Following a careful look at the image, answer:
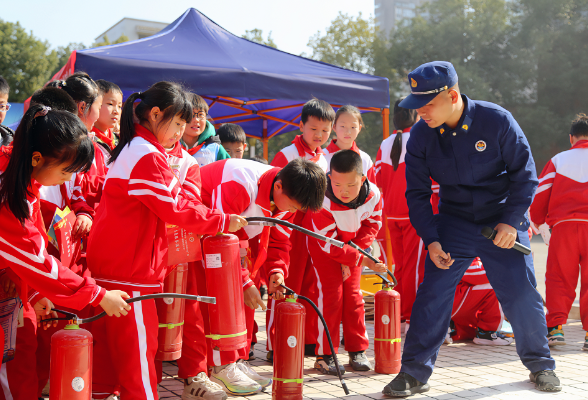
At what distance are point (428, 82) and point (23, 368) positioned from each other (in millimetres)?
2675

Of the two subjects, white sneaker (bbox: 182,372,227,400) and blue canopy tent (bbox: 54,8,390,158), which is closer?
white sneaker (bbox: 182,372,227,400)

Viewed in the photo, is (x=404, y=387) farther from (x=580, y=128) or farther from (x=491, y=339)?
(x=580, y=128)

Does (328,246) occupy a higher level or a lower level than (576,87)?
lower

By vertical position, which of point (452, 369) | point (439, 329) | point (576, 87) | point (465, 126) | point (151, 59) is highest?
point (576, 87)

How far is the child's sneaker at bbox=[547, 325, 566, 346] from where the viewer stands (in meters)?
4.59

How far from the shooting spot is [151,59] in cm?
532

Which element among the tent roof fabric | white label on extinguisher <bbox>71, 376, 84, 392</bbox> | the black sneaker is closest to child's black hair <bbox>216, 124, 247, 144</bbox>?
the tent roof fabric

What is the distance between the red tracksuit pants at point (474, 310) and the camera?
15.3 ft

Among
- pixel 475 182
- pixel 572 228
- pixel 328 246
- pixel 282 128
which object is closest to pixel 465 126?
pixel 475 182

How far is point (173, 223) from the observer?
249 centimetres

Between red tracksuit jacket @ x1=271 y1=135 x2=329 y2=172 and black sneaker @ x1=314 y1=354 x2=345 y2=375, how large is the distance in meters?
1.62

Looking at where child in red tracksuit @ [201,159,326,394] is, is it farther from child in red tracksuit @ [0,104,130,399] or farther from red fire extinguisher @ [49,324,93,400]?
red fire extinguisher @ [49,324,93,400]

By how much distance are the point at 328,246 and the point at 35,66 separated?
2510 cm

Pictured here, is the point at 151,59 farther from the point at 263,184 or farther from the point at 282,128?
the point at 282,128
